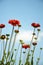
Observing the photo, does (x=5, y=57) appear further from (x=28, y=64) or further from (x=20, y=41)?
(x=20, y=41)

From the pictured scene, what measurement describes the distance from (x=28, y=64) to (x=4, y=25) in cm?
125

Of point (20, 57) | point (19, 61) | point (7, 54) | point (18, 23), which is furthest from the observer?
point (20, 57)

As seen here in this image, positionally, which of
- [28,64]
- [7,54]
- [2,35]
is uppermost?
A: [2,35]

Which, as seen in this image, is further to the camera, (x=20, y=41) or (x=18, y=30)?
(x=20, y=41)

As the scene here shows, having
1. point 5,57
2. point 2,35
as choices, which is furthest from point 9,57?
point 2,35

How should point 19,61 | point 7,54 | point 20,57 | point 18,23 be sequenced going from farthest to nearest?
point 20,57, point 19,61, point 18,23, point 7,54

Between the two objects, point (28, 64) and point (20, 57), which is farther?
point (20, 57)

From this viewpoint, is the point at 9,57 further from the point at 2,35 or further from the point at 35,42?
the point at 35,42

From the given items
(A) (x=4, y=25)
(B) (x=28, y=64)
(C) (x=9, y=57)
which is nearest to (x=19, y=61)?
(B) (x=28, y=64)

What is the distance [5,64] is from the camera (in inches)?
198

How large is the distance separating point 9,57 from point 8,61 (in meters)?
0.15

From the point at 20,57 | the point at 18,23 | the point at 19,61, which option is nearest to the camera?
the point at 18,23

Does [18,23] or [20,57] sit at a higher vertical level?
[18,23]

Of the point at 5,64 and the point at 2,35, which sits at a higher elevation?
the point at 2,35
